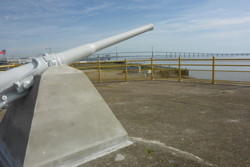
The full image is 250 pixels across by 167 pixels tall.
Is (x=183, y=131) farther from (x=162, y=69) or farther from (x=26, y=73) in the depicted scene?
(x=162, y=69)

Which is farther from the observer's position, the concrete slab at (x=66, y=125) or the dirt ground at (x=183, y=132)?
the dirt ground at (x=183, y=132)

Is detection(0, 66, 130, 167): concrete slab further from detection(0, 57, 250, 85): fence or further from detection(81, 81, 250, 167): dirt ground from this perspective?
detection(0, 57, 250, 85): fence

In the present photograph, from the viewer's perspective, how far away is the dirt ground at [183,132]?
2779mm

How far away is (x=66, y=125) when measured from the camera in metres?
2.80

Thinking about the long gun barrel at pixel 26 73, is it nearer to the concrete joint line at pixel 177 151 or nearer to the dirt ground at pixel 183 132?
the dirt ground at pixel 183 132

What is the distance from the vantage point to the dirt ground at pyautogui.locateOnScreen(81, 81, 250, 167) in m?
2.79

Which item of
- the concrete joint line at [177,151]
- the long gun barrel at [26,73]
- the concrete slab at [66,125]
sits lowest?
the concrete joint line at [177,151]

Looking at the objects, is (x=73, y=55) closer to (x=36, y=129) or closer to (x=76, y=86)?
(x=76, y=86)

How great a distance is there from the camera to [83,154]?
280cm

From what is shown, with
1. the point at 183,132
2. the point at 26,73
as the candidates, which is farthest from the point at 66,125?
the point at 183,132

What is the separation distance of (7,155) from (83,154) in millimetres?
1071

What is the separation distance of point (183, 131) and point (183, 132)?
1.9 inches

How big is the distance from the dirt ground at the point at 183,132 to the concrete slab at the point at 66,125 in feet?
0.72

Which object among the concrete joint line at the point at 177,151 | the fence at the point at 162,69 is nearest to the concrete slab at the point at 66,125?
the concrete joint line at the point at 177,151
